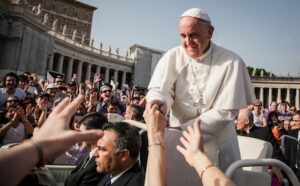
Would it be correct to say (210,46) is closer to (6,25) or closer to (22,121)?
(22,121)

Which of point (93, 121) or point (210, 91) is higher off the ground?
point (210, 91)

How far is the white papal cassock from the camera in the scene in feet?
9.99

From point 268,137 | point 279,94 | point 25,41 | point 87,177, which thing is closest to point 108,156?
point 87,177

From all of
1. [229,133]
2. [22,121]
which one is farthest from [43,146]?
[22,121]

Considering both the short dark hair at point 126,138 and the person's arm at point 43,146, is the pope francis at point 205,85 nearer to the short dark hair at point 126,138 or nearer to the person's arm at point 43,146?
the short dark hair at point 126,138

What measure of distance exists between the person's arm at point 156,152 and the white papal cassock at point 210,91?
1.60 feet

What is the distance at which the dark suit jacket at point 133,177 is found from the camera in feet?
10.4

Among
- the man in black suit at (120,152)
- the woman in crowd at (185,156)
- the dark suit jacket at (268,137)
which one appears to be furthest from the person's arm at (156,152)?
the dark suit jacket at (268,137)

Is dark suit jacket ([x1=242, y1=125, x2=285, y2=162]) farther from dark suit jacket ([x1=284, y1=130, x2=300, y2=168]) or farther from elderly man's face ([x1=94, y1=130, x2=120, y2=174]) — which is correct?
elderly man's face ([x1=94, y1=130, x2=120, y2=174])

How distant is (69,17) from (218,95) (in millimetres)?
80673

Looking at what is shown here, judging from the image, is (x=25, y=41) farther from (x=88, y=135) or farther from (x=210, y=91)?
(x=88, y=135)

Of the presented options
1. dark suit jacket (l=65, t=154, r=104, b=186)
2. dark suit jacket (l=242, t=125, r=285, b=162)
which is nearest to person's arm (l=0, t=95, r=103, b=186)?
dark suit jacket (l=65, t=154, r=104, b=186)

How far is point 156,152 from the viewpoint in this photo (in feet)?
7.50

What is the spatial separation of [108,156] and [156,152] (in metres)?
1.21
